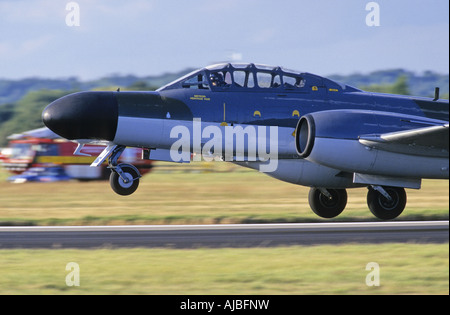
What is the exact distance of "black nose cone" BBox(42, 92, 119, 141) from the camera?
11578 millimetres

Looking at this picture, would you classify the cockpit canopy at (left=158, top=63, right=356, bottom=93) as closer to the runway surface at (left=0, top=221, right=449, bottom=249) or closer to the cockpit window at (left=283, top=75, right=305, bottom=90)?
the cockpit window at (left=283, top=75, right=305, bottom=90)

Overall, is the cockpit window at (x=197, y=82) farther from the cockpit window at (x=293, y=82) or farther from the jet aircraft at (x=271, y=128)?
the cockpit window at (x=293, y=82)

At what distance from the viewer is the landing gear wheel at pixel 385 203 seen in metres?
13.9

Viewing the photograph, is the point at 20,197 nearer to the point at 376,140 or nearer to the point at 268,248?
the point at 268,248

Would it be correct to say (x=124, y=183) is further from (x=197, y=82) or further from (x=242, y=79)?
(x=242, y=79)

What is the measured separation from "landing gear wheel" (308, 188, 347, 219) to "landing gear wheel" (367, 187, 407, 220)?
1.06 m

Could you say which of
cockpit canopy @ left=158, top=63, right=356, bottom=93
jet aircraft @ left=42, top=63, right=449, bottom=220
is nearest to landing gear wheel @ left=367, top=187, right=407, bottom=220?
jet aircraft @ left=42, top=63, right=449, bottom=220

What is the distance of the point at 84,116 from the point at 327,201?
237 inches

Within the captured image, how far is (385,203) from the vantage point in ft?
45.5

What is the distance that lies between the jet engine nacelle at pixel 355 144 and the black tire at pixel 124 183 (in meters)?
3.11

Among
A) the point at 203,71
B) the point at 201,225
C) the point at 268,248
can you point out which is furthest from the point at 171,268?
the point at 201,225

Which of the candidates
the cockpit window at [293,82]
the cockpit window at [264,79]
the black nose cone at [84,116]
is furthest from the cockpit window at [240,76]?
the black nose cone at [84,116]

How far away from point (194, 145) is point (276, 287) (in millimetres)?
3888

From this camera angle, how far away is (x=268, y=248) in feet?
43.2
